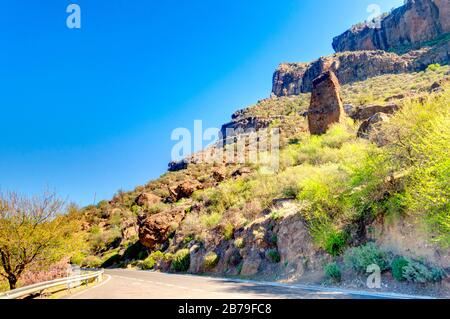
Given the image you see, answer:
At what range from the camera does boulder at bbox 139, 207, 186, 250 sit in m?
36.0

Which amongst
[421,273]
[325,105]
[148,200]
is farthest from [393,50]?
[421,273]

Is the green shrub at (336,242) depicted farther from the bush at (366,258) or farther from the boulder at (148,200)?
the boulder at (148,200)

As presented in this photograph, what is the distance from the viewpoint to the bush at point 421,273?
1021 centimetres

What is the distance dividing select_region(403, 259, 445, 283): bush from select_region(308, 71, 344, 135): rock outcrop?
86.5 ft

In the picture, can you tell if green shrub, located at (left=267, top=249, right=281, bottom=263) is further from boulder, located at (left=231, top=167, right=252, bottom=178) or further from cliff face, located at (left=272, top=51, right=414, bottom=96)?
cliff face, located at (left=272, top=51, right=414, bottom=96)

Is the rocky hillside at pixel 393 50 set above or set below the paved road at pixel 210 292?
above

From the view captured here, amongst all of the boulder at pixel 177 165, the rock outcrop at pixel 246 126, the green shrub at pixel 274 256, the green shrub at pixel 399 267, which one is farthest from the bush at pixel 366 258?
the boulder at pixel 177 165

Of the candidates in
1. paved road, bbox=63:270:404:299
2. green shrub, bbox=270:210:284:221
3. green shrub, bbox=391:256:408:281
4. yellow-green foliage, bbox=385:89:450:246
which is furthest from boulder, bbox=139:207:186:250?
green shrub, bbox=391:256:408:281

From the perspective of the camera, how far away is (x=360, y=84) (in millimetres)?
77875

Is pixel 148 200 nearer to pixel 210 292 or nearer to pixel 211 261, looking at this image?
pixel 211 261

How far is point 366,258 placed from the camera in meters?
12.5

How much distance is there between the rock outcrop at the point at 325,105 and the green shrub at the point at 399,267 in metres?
25.8

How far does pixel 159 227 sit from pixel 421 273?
2919cm

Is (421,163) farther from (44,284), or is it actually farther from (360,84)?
(360,84)
